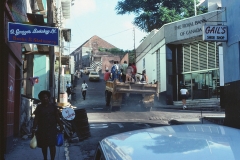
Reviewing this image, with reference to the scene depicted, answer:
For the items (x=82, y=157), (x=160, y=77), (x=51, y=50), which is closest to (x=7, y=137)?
(x=82, y=157)

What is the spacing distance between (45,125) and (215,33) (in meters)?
11.3

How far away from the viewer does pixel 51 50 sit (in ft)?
39.0

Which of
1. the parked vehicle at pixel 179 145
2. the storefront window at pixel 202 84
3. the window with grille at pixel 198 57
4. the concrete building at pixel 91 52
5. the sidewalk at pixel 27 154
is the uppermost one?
the concrete building at pixel 91 52

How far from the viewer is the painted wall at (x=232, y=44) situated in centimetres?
1435

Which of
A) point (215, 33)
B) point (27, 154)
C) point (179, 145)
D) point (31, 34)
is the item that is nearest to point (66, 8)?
point (215, 33)

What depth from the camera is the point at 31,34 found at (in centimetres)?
827

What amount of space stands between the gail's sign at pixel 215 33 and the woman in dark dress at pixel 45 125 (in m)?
10.9

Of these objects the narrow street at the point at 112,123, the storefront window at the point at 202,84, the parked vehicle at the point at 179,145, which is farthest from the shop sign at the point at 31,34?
the storefront window at the point at 202,84

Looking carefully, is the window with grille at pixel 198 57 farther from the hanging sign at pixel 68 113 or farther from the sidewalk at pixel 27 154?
the sidewalk at pixel 27 154

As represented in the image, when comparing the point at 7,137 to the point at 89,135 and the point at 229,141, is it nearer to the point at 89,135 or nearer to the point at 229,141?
the point at 89,135

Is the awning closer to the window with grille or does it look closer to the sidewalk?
the window with grille

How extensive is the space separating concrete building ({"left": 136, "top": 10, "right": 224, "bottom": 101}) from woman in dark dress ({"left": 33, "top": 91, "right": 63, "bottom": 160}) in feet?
56.7

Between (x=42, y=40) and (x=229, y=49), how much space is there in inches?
395

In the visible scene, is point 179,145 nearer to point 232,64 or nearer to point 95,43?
point 232,64
